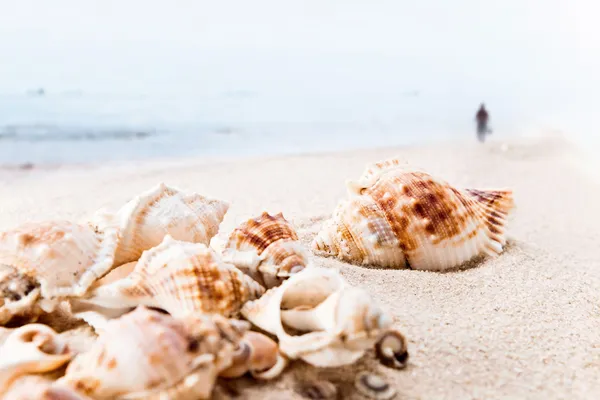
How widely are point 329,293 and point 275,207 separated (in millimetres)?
2690

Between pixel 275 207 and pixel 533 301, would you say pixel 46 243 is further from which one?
pixel 275 207

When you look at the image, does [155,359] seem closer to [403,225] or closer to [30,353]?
[30,353]

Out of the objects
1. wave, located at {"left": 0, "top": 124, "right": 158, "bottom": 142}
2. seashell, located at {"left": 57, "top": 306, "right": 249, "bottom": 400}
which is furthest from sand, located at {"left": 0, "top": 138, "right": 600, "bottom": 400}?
wave, located at {"left": 0, "top": 124, "right": 158, "bottom": 142}

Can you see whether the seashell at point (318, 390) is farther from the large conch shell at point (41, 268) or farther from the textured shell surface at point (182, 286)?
the large conch shell at point (41, 268)

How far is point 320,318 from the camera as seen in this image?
121 centimetres

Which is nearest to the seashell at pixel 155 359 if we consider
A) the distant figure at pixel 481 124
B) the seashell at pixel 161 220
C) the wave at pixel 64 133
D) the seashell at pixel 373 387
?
the seashell at pixel 373 387

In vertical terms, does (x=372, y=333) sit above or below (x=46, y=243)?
below

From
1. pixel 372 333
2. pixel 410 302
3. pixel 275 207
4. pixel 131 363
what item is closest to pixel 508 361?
pixel 410 302

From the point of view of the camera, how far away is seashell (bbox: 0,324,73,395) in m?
1.20

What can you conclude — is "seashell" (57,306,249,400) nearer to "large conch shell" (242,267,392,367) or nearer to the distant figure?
"large conch shell" (242,267,392,367)

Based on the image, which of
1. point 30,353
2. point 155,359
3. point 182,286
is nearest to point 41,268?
point 30,353

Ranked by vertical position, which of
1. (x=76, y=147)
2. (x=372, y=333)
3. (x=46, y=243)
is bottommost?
(x=76, y=147)

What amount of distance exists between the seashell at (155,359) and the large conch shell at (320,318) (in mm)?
161

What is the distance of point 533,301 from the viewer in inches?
79.9
